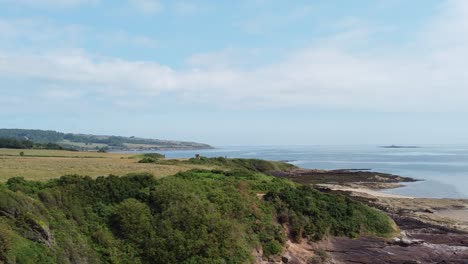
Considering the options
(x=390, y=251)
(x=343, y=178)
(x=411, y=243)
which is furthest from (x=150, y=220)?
(x=343, y=178)

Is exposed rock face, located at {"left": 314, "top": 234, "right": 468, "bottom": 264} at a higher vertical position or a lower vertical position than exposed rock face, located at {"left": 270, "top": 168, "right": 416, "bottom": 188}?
lower

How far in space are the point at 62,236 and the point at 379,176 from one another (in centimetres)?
7517

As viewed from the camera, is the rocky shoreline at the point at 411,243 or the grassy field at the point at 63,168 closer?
the rocky shoreline at the point at 411,243

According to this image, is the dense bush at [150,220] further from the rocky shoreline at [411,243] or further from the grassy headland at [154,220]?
the rocky shoreline at [411,243]

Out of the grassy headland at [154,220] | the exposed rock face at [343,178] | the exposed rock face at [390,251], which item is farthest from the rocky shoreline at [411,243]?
the exposed rock face at [343,178]

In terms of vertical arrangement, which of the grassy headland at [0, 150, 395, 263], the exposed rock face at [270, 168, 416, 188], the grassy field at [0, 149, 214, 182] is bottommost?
the exposed rock face at [270, 168, 416, 188]

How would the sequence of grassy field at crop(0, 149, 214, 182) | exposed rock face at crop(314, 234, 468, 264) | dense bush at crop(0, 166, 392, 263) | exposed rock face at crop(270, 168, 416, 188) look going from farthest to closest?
exposed rock face at crop(270, 168, 416, 188) → grassy field at crop(0, 149, 214, 182) → exposed rock face at crop(314, 234, 468, 264) → dense bush at crop(0, 166, 392, 263)

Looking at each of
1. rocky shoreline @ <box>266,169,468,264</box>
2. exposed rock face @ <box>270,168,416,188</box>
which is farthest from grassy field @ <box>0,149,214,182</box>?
Result: exposed rock face @ <box>270,168,416,188</box>

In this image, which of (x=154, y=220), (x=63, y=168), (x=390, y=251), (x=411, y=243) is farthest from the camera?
(x=63, y=168)

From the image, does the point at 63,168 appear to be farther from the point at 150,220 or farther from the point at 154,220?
the point at 154,220

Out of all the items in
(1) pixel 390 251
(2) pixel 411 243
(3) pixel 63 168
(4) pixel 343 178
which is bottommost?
(1) pixel 390 251

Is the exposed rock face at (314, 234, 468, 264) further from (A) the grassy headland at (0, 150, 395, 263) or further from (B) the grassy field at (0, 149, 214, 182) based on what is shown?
(B) the grassy field at (0, 149, 214, 182)

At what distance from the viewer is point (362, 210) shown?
31734 mm

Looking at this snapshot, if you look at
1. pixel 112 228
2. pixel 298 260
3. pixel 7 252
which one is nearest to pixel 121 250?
pixel 112 228
